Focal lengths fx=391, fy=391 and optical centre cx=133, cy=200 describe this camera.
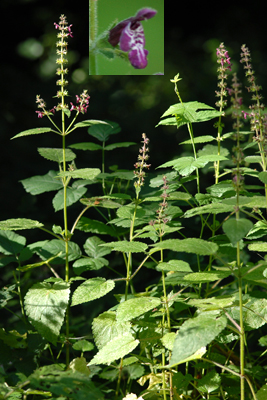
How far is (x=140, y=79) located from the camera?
1818 mm

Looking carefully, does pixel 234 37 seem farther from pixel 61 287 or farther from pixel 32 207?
pixel 61 287

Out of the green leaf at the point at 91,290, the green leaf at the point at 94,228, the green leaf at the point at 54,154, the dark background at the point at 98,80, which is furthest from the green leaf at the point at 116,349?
the dark background at the point at 98,80

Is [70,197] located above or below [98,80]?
below

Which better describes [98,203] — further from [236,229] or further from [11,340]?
[236,229]

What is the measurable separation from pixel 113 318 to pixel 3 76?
123cm

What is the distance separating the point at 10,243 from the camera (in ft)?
4.40

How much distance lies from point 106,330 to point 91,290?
0.12 m

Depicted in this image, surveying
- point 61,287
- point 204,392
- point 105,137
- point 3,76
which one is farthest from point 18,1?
point 204,392

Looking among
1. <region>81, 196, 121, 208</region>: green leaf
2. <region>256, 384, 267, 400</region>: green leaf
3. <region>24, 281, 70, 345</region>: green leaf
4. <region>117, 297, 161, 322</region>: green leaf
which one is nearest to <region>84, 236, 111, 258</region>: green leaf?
<region>81, 196, 121, 208</region>: green leaf

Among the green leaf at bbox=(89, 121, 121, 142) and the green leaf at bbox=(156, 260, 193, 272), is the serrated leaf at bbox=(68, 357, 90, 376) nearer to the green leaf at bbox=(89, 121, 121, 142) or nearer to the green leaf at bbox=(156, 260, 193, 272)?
the green leaf at bbox=(156, 260, 193, 272)

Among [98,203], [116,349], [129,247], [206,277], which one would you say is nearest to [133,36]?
[98,203]

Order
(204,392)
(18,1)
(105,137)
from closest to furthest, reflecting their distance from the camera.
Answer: (204,392)
(105,137)
(18,1)

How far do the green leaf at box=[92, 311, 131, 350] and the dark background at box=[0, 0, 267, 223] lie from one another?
81cm

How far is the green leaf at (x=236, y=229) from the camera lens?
0.69 metres
